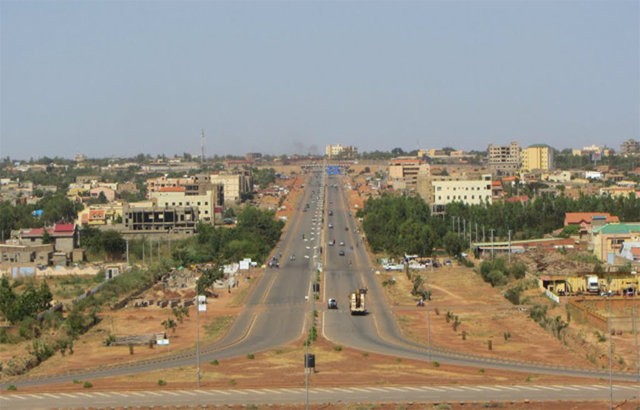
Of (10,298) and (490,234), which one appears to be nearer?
(10,298)

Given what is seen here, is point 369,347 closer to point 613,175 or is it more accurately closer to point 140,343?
point 140,343

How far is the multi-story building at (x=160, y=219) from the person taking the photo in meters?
114

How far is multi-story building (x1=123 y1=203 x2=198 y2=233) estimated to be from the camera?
373 ft

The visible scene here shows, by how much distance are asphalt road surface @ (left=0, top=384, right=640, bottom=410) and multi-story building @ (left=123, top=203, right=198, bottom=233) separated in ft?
244

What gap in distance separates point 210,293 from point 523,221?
152 feet

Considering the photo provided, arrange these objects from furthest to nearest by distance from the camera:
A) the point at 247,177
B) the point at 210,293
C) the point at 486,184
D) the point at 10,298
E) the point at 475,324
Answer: the point at 247,177, the point at 486,184, the point at 210,293, the point at 10,298, the point at 475,324

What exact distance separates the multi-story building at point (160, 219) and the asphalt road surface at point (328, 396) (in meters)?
74.5

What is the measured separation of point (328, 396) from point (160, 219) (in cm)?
7839

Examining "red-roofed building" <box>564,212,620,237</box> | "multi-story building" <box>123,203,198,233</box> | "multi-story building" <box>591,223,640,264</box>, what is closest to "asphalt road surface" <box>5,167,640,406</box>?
"multi-story building" <box>123,203,198,233</box>

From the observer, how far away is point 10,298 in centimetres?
6244

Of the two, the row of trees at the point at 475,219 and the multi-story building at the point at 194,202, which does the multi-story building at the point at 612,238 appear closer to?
the row of trees at the point at 475,219

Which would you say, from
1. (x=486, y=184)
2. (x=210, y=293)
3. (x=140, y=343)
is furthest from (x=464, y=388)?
(x=486, y=184)

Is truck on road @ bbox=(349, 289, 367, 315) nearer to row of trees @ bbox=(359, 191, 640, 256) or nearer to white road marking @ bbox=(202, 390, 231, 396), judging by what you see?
white road marking @ bbox=(202, 390, 231, 396)

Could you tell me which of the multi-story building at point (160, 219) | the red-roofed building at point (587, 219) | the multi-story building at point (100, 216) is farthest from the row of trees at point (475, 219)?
the multi-story building at point (100, 216)
